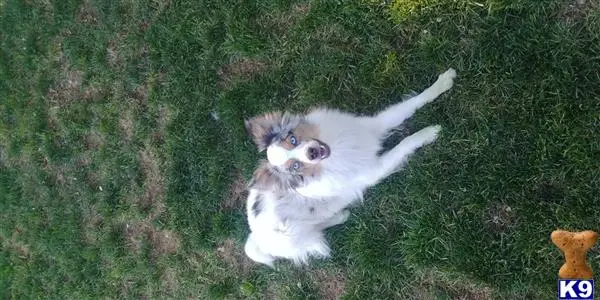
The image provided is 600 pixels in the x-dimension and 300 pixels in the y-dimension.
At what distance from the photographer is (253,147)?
4.78m

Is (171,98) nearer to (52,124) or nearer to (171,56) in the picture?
(171,56)

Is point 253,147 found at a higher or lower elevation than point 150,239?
higher

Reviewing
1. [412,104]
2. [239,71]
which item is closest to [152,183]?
[239,71]

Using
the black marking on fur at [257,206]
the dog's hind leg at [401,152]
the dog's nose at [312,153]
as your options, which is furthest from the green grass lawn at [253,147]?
the dog's nose at [312,153]

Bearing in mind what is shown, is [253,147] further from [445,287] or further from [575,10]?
[575,10]

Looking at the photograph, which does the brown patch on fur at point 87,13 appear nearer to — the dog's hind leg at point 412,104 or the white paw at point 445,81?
the dog's hind leg at point 412,104

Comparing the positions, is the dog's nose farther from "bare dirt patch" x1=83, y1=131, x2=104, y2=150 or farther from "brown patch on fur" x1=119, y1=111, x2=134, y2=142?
"bare dirt patch" x1=83, y1=131, x2=104, y2=150

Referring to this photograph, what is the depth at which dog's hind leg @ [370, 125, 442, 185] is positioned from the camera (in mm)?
3848

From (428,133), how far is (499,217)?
847mm

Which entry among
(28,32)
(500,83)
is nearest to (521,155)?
(500,83)

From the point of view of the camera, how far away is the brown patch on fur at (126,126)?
17.8 feet

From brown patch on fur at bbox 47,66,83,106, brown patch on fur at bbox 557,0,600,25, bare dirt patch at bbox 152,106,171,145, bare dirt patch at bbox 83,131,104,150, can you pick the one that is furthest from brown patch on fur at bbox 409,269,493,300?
brown patch on fur at bbox 47,66,83,106

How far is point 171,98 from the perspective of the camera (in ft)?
16.9

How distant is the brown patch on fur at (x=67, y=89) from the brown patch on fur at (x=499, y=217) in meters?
4.57
